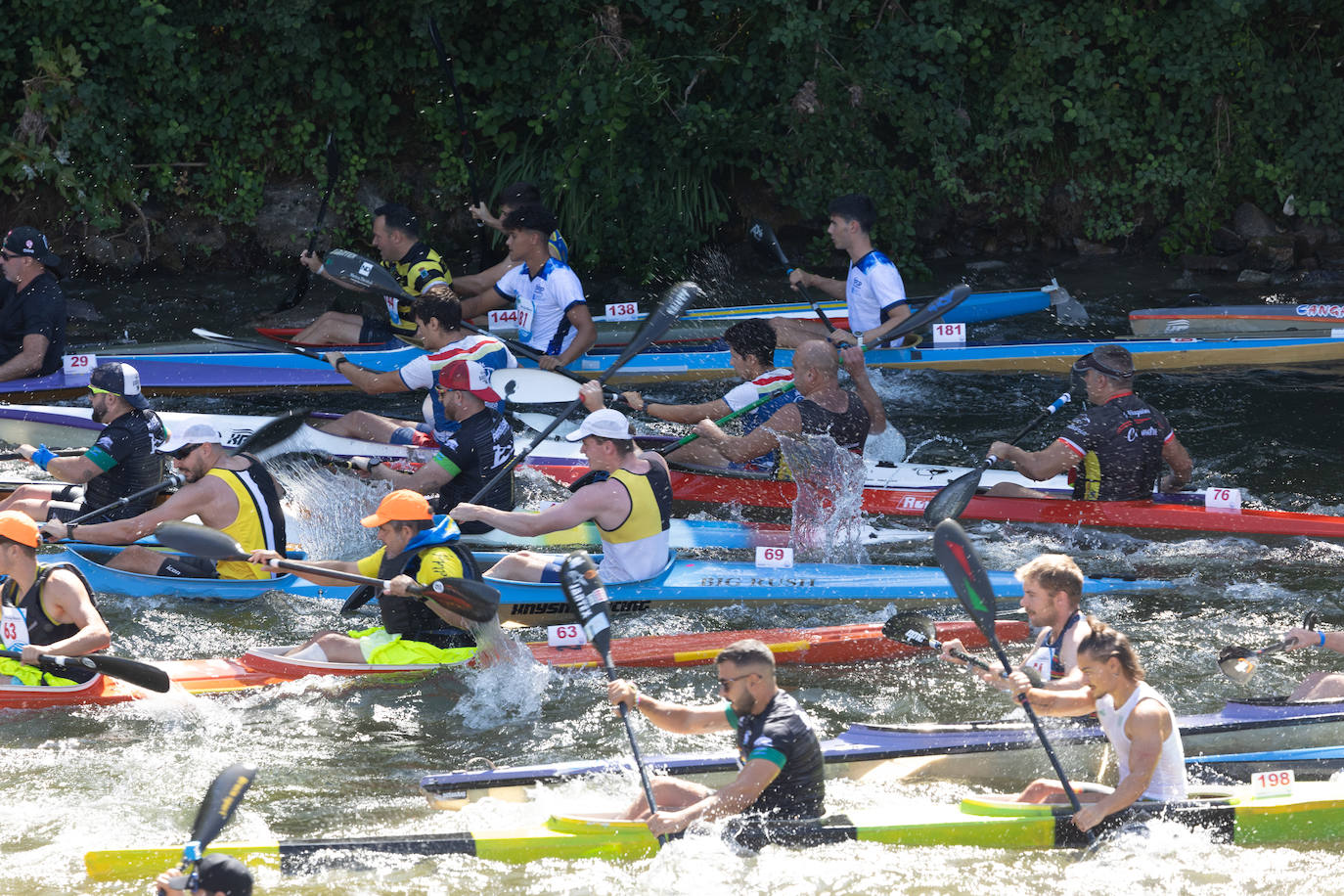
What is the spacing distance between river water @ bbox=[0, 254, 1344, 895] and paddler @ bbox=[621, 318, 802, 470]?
0.94 meters

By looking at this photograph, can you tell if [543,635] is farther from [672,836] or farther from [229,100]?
[229,100]

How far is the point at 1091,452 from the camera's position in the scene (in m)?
7.36

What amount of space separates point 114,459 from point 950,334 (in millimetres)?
5939

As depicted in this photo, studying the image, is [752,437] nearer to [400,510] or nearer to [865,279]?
[865,279]

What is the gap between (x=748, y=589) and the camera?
6539mm

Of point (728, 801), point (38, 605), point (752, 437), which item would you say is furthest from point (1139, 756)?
point (38, 605)

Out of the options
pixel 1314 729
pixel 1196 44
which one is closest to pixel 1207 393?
pixel 1196 44

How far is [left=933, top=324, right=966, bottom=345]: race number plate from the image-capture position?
9.89 m

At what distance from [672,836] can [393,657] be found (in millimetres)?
1899

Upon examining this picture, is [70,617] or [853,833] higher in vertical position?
[70,617]

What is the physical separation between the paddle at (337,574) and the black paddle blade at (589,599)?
22.2 inches

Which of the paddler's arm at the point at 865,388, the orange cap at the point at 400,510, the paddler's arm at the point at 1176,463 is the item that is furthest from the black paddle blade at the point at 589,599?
the paddler's arm at the point at 1176,463

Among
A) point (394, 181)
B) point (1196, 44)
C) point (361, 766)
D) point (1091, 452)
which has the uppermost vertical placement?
point (1196, 44)

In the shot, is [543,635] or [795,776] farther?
[543,635]
